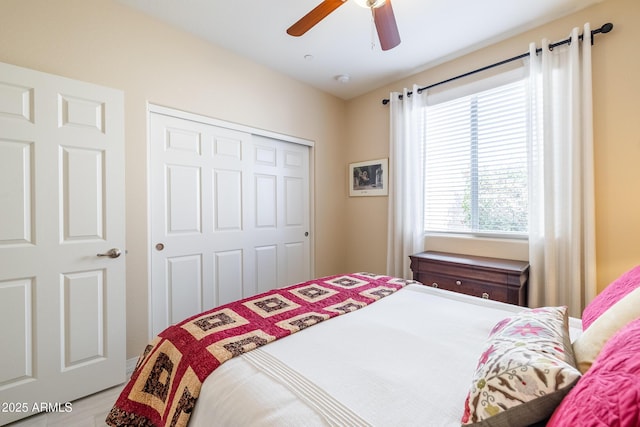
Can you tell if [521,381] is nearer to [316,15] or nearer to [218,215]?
[316,15]

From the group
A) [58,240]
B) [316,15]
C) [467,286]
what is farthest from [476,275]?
[58,240]

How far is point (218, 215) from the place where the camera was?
268 cm

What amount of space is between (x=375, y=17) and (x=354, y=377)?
1.85m

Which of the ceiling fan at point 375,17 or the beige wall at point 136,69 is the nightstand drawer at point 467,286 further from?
the beige wall at point 136,69

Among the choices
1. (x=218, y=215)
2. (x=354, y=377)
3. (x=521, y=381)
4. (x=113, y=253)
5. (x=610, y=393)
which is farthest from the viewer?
(x=218, y=215)

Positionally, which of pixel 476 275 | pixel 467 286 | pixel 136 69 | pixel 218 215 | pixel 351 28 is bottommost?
pixel 467 286

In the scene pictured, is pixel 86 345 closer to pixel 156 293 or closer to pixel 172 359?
pixel 156 293

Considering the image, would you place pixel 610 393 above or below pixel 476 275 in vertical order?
above

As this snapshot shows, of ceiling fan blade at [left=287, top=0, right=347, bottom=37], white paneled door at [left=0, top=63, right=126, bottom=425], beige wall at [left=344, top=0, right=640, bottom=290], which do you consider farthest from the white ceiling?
white paneled door at [left=0, top=63, right=126, bottom=425]

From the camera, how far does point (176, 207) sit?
7.95ft

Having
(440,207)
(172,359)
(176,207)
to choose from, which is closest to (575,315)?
(440,207)

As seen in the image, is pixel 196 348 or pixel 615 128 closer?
pixel 196 348

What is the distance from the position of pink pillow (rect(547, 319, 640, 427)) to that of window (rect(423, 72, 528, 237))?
7.20 feet

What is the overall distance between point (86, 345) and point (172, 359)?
1.22m
